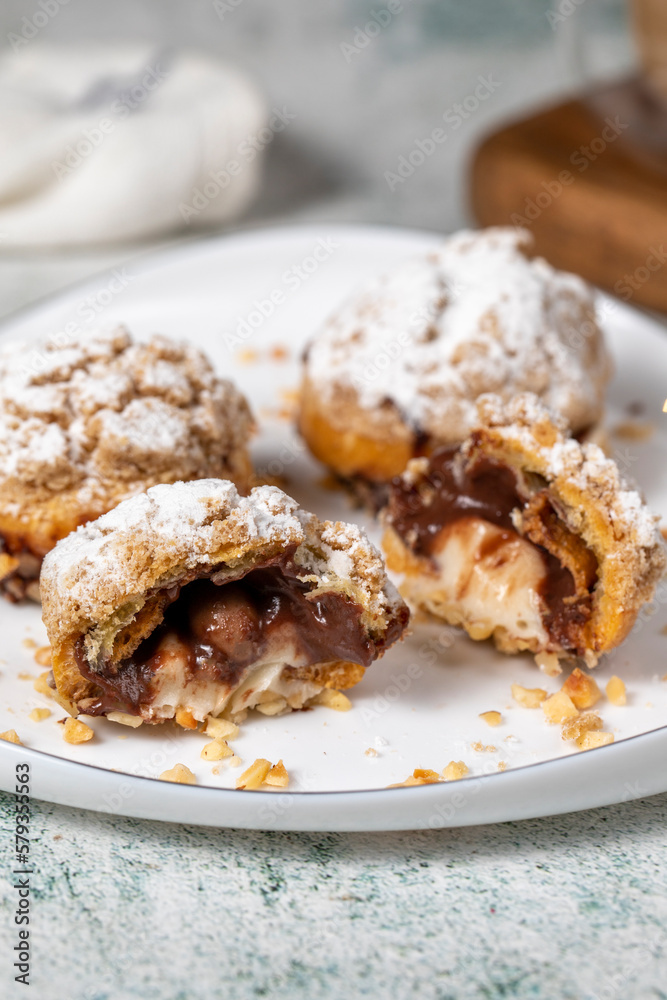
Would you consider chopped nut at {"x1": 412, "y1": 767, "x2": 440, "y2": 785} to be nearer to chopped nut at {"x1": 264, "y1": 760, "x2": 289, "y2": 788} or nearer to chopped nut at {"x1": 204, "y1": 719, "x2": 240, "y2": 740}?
chopped nut at {"x1": 264, "y1": 760, "x2": 289, "y2": 788}

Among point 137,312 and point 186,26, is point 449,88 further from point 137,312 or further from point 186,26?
point 137,312

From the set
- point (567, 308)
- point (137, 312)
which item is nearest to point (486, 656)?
point (567, 308)

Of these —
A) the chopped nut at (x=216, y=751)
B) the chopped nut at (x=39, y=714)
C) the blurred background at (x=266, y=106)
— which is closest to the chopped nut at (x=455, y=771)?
the chopped nut at (x=216, y=751)

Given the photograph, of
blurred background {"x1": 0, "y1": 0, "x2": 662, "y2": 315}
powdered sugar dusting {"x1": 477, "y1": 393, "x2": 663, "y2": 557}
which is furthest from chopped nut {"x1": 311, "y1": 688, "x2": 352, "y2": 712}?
blurred background {"x1": 0, "y1": 0, "x2": 662, "y2": 315}

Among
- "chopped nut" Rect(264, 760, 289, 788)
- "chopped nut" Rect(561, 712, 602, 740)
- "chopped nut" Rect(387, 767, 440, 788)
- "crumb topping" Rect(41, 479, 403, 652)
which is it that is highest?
"crumb topping" Rect(41, 479, 403, 652)

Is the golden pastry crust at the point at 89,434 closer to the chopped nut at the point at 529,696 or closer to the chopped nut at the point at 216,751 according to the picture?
the chopped nut at the point at 216,751

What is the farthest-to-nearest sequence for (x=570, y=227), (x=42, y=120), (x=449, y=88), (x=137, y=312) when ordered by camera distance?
(x=449, y=88)
(x=42, y=120)
(x=570, y=227)
(x=137, y=312)
